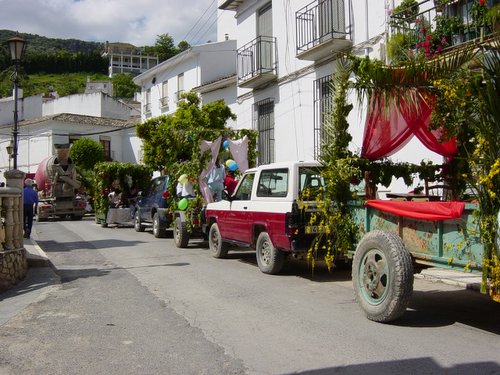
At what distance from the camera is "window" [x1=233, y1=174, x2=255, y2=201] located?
33.7ft

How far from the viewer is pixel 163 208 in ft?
52.6

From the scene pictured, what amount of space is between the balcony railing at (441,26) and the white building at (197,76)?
41.4 feet

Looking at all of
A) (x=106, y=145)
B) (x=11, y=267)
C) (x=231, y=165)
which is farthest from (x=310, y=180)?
(x=106, y=145)

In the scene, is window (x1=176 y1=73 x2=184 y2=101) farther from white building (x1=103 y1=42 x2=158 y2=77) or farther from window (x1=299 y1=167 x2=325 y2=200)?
white building (x1=103 y1=42 x2=158 y2=77)

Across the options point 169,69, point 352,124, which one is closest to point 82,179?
point 169,69

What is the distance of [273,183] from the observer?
9.52 metres

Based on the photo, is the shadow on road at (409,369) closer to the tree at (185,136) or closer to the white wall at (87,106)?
the tree at (185,136)

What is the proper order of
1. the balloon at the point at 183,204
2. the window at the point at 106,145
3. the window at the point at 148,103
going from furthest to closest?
the window at the point at 106,145
the window at the point at 148,103
the balloon at the point at 183,204

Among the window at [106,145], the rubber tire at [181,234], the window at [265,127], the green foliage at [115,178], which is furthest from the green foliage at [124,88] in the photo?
the rubber tire at [181,234]

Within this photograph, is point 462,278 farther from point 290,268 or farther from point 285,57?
point 285,57

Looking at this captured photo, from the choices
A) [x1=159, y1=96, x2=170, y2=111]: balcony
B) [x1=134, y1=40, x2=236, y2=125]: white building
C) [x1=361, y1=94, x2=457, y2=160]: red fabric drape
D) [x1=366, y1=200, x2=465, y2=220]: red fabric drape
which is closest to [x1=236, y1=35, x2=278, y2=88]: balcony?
[x1=134, y1=40, x2=236, y2=125]: white building

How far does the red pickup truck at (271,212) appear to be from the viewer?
28.0 feet

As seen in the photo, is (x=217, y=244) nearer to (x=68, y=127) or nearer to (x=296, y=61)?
(x=296, y=61)

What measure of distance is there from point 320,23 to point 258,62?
12.4 feet
